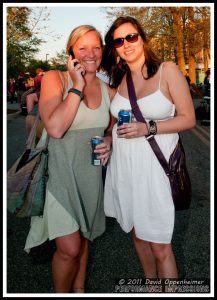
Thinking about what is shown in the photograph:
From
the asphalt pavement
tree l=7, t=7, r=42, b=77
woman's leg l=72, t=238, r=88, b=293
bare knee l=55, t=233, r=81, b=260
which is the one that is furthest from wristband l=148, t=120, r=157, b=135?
tree l=7, t=7, r=42, b=77

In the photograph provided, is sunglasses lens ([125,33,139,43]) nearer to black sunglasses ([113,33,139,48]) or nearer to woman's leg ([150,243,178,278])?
black sunglasses ([113,33,139,48])

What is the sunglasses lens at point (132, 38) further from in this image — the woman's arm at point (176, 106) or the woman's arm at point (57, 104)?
the woman's arm at point (57, 104)

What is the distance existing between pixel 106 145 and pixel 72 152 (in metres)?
0.25

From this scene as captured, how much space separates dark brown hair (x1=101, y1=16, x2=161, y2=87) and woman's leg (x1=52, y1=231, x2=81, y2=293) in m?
1.24

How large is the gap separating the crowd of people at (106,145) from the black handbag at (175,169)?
41 millimetres

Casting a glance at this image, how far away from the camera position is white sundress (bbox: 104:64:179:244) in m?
2.25

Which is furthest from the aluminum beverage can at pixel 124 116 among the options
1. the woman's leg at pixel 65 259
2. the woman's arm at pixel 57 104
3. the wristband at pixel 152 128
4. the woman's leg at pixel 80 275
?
the woman's leg at pixel 80 275

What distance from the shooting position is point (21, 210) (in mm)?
2312

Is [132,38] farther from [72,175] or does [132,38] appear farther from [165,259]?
[165,259]

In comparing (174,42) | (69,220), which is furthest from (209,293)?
(174,42)

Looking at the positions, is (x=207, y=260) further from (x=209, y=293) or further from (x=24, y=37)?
(x=24, y=37)

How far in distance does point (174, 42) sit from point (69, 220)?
87.5 feet

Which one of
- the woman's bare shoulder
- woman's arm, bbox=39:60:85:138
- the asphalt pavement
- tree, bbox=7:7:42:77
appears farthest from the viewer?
tree, bbox=7:7:42:77

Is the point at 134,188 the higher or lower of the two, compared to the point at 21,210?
higher
